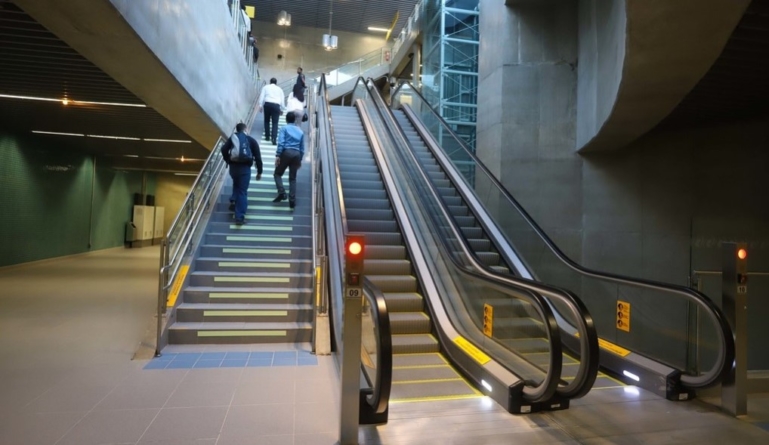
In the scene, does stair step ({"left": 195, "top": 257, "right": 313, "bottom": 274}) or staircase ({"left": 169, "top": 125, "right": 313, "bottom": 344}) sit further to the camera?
stair step ({"left": 195, "top": 257, "right": 313, "bottom": 274})

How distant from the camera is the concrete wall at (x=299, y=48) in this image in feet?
68.3

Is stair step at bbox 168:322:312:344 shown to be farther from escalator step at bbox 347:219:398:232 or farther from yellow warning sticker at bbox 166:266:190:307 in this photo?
escalator step at bbox 347:219:398:232

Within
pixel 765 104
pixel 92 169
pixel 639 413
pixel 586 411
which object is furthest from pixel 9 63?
pixel 765 104

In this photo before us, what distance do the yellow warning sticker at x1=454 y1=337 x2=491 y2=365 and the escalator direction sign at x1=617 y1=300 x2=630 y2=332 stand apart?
164 cm

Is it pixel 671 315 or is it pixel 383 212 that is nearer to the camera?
pixel 671 315

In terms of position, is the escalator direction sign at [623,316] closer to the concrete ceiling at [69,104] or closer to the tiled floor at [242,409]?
the tiled floor at [242,409]

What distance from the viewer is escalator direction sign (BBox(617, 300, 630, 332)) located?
169 inches

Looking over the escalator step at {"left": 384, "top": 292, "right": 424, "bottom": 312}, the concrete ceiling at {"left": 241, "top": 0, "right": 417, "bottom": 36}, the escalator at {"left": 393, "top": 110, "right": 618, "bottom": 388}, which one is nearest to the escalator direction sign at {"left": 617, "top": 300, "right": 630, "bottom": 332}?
the escalator at {"left": 393, "top": 110, "right": 618, "bottom": 388}

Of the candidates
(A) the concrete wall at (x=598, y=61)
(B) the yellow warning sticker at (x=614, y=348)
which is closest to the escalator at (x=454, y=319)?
(B) the yellow warning sticker at (x=614, y=348)

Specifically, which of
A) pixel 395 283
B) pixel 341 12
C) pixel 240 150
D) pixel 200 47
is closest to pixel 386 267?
pixel 395 283

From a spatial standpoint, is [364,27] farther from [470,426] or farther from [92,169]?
[470,426]

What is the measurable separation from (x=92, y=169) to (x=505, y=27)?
43.5 ft

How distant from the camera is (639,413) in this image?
3.20m

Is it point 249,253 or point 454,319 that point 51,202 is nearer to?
point 249,253
